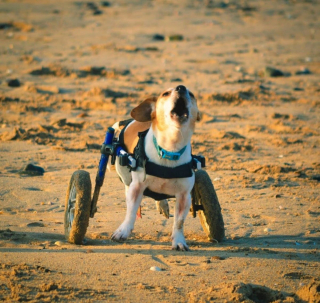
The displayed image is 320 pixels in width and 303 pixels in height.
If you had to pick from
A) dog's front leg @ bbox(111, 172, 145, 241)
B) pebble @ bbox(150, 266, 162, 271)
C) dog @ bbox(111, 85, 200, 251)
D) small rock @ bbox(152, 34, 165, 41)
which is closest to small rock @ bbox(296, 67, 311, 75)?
small rock @ bbox(152, 34, 165, 41)

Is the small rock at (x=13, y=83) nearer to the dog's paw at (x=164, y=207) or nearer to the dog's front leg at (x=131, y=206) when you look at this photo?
the dog's paw at (x=164, y=207)

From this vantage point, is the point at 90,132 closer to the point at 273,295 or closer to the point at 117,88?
the point at 117,88

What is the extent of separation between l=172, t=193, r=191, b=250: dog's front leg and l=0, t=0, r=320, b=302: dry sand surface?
5.7 inches

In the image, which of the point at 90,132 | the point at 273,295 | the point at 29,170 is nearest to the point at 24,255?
the point at 273,295

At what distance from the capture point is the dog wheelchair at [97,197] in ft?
17.8

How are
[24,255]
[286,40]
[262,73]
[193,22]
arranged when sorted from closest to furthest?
1. [24,255]
2. [262,73]
3. [286,40]
4. [193,22]

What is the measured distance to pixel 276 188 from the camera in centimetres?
798

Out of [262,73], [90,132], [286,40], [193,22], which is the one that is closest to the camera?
[90,132]

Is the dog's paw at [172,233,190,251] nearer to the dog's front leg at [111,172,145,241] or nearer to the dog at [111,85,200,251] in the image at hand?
the dog at [111,85,200,251]

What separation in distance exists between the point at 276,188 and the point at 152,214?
2.05m

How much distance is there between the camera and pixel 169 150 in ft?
17.7

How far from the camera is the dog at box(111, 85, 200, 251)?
532cm

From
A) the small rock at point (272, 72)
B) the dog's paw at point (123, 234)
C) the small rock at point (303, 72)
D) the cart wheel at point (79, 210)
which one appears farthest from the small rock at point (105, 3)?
A: the dog's paw at point (123, 234)

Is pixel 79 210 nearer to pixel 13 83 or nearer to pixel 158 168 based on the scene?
pixel 158 168
